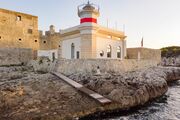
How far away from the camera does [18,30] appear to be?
31.0m

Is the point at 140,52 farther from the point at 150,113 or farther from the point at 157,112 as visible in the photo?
the point at 150,113

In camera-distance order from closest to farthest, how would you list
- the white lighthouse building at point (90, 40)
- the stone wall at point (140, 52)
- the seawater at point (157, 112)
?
1. the seawater at point (157, 112)
2. the white lighthouse building at point (90, 40)
3. the stone wall at point (140, 52)

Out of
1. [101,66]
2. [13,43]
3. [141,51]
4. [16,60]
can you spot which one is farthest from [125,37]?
[13,43]

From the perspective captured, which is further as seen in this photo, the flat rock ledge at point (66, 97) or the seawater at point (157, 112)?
the seawater at point (157, 112)

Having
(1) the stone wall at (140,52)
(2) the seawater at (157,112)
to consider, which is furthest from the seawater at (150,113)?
(1) the stone wall at (140,52)

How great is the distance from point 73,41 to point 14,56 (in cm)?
1080

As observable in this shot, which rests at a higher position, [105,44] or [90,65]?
[105,44]

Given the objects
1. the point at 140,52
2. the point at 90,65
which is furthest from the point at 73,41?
the point at 140,52

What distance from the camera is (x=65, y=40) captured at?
812 inches

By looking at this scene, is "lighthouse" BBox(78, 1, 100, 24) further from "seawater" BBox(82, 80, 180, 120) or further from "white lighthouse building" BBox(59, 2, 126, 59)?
"seawater" BBox(82, 80, 180, 120)

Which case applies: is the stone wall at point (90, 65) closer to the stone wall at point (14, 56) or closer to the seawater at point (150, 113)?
the seawater at point (150, 113)

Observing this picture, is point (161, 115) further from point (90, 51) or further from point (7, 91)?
point (90, 51)

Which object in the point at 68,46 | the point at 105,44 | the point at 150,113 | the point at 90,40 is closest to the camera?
the point at 150,113

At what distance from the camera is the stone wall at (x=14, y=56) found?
2423cm
